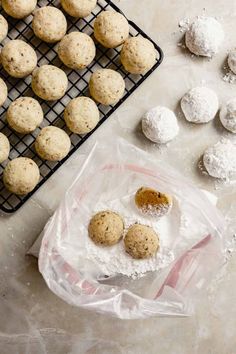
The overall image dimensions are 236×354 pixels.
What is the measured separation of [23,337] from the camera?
4.36 feet

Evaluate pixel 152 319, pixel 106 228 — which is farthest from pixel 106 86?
pixel 152 319

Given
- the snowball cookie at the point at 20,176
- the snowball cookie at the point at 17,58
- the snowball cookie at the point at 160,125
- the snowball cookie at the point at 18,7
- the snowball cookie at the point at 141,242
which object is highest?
the snowball cookie at the point at 160,125

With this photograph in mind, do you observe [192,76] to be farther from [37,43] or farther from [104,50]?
[37,43]

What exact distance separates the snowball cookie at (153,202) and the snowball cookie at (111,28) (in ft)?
1.05

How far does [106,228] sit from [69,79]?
0.35 m

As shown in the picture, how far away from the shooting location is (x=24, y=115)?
1229 millimetres

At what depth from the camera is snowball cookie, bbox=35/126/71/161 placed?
1.23 m

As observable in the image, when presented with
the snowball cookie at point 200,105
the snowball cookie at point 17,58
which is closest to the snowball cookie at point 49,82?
the snowball cookie at point 17,58

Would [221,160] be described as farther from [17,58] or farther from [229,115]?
[17,58]

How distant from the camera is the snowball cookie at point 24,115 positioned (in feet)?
4.04

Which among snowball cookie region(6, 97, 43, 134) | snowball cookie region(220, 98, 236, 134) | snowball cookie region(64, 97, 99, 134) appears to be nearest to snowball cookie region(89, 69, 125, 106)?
snowball cookie region(64, 97, 99, 134)

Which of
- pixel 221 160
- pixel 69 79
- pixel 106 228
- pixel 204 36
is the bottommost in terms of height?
pixel 106 228

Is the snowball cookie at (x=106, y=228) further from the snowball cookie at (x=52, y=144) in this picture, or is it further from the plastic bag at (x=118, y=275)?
the snowball cookie at (x=52, y=144)

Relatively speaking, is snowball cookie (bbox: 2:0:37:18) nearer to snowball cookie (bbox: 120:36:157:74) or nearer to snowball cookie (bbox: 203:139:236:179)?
snowball cookie (bbox: 120:36:157:74)
